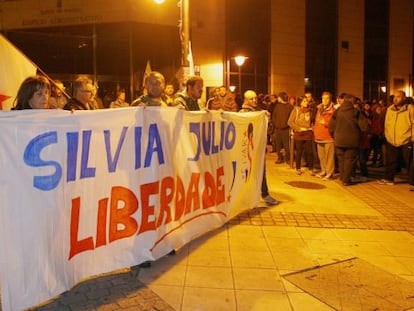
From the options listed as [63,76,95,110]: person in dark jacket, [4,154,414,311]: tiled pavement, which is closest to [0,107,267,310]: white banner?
[4,154,414,311]: tiled pavement

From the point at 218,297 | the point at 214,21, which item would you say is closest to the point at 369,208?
the point at 218,297

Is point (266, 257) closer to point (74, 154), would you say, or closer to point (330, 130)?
point (74, 154)

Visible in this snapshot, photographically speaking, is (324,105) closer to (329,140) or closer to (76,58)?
→ (329,140)

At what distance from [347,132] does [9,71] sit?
261 inches

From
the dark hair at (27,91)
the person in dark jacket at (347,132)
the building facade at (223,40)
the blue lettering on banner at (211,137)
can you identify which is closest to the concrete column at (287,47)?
the building facade at (223,40)

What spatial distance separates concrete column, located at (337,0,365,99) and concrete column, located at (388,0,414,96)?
7.79 ft

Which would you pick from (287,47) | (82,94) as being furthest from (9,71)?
(287,47)

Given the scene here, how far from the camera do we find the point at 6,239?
3.31 meters

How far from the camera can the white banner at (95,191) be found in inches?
133

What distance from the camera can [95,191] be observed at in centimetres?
402

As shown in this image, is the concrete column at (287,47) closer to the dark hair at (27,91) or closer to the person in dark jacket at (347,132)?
the person in dark jacket at (347,132)

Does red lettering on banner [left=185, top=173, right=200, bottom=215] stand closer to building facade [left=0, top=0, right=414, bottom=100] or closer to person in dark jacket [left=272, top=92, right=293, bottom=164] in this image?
person in dark jacket [left=272, top=92, right=293, bottom=164]

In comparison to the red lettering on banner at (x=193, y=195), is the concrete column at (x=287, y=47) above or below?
above

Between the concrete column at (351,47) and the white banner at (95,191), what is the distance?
19.8 meters
